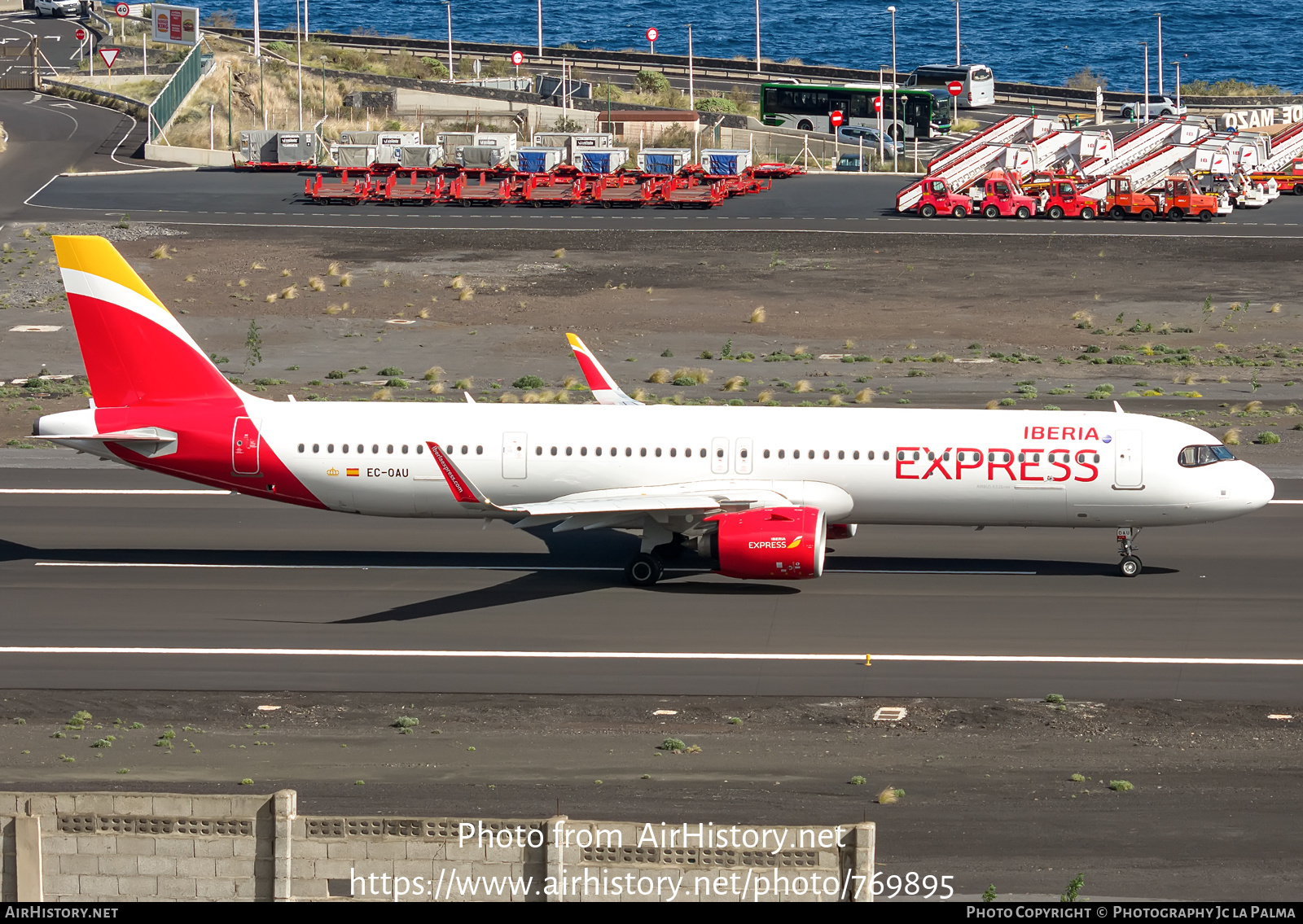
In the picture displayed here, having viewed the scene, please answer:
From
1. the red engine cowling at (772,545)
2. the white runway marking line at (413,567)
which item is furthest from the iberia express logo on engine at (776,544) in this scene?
the white runway marking line at (413,567)

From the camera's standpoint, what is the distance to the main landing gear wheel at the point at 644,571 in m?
35.5

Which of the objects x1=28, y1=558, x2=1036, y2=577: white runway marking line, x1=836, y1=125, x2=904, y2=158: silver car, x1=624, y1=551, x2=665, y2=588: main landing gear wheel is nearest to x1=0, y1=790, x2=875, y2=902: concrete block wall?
x1=624, y1=551, x2=665, y2=588: main landing gear wheel

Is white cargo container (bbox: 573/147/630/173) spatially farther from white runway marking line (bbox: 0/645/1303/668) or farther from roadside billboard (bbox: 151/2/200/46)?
white runway marking line (bbox: 0/645/1303/668)

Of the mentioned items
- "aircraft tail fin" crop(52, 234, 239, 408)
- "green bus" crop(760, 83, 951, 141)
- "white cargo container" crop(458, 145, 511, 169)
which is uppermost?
"green bus" crop(760, 83, 951, 141)

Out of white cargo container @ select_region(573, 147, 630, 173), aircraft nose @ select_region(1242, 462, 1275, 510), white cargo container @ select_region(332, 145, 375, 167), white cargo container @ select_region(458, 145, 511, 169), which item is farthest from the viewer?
white cargo container @ select_region(458, 145, 511, 169)

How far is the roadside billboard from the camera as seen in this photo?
128 meters

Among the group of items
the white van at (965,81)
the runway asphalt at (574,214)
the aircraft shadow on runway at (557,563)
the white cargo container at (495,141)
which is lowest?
the aircraft shadow on runway at (557,563)

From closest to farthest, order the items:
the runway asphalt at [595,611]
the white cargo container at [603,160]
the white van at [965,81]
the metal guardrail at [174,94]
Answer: the runway asphalt at [595,611], the white cargo container at [603,160], the metal guardrail at [174,94], the white van at [965,81]

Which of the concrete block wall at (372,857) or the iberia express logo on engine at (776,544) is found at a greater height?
the concrete block wall at (372,857)

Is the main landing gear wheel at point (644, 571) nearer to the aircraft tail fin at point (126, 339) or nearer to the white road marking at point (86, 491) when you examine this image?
the aircraft tail fin at point (126, 339)

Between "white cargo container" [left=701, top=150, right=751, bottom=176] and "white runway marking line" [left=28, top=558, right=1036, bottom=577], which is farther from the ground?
"white cargo container" [left=701, top=150, right=751, bottom=176]

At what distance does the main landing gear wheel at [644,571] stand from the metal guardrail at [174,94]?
81645 millimetres

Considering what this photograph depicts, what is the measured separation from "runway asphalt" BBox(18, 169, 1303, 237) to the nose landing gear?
165ft
